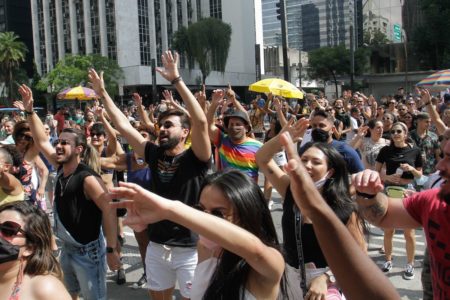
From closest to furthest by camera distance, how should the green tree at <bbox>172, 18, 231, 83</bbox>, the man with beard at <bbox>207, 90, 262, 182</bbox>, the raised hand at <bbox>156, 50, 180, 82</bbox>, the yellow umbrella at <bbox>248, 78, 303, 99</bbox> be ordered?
1. the raised hand at <bbox>156, 50, 180, 82</bbox>
2. the man with beard at <bbox>207, 90, 262, 182</bbox>
3. the yellow umbrella at <bbox>248, 78, 303, 99</bbox>
4. the green tree at <bbox>172, 18, 231, 83</bbox>

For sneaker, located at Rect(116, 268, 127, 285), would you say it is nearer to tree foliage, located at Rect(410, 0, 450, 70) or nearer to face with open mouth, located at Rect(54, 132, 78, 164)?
face with open mouth, located at Rect(54, 132, 78, 164)

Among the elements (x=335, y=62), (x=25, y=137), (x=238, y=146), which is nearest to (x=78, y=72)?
(x=335, y=62)

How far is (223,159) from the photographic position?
5.63m

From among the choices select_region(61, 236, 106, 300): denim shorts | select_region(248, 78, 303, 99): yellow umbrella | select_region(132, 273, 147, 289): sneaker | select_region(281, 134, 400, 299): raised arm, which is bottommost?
select_region(132, 273, 147, 289): sneaker

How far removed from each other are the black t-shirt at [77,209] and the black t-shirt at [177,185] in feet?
1.57

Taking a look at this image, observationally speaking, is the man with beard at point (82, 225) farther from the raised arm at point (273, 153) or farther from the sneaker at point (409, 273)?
the sneaker at point (409, 273)

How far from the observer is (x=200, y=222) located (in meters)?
1.85

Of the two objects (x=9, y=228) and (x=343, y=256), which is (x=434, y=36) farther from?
(x=343, y=256)

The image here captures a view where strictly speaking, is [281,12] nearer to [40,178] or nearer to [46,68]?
[40,178]

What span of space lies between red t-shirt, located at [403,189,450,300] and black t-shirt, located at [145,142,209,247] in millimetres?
1704

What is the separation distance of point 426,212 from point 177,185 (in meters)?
1.86

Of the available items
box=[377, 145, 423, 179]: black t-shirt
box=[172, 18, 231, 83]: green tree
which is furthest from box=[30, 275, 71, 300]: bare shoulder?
box=[172, 18, 231, 83]: green tree

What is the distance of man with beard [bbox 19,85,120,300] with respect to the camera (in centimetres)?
371

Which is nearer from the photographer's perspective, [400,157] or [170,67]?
[170,67]
